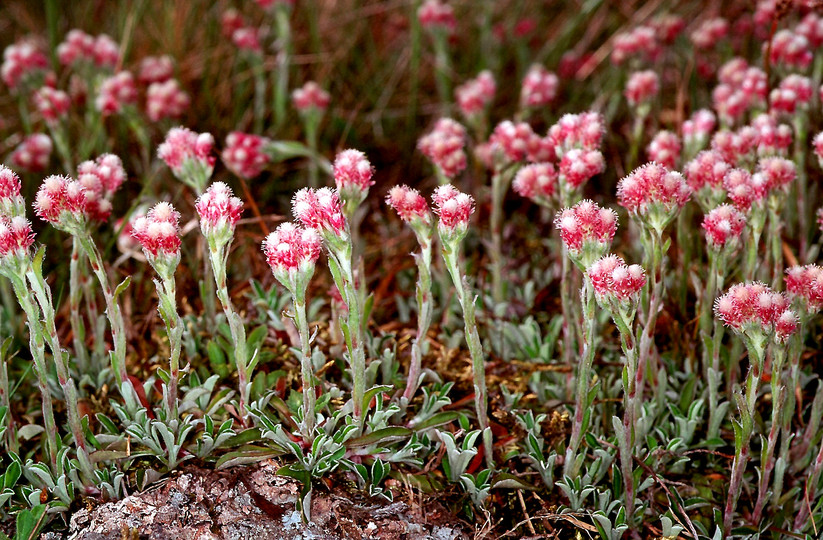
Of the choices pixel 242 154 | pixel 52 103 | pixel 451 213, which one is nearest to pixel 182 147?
pixel 242 154

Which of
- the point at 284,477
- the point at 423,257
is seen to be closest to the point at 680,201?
the point at 423,257

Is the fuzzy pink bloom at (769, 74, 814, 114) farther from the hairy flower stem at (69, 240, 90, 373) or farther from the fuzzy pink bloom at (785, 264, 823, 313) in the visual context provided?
the hairy flower stem at (69, 240, 90, 373)

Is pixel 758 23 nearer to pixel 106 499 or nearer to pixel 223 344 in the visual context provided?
pixel 223 344

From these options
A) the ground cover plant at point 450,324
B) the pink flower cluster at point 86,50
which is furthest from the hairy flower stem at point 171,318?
the pink flower cluster at point 86,50

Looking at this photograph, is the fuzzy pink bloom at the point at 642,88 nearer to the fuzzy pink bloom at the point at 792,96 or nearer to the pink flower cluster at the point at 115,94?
the fuzzy pink bloom at the point at 792,96

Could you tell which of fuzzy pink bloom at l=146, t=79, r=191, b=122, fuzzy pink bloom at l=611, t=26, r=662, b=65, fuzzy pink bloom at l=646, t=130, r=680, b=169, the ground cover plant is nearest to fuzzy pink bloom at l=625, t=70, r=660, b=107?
the ground cover plant

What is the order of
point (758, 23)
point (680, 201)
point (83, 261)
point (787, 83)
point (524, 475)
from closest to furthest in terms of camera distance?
point (680, 201) < point (524, 475) < point (83, 261) < point (787, 83) < point (758, 23)

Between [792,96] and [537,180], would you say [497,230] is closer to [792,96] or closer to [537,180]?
[537,180]

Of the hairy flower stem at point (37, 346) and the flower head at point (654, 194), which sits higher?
the flower head at point (654, 194)
